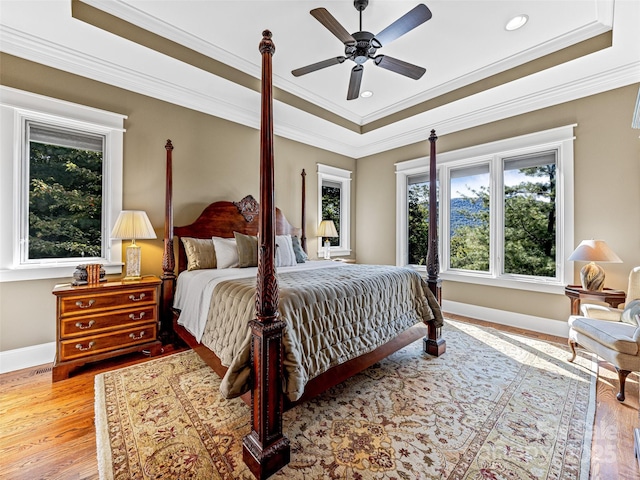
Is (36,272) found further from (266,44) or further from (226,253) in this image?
(266,44)

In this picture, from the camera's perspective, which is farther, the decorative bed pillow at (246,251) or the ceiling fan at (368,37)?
the decorative bed pillow at (246,251)

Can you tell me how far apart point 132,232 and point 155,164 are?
0.99 metres

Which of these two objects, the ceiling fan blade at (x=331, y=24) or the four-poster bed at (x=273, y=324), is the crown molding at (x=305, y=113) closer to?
the four-poster bed at (x=273, y=324)

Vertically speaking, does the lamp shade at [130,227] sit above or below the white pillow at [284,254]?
above

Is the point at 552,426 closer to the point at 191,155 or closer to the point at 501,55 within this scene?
the point at 501,55

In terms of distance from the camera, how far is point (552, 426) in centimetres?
183

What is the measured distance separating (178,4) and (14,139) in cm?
188

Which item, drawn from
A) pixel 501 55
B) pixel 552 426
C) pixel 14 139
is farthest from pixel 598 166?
pixel 14 139

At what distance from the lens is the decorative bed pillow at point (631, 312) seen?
95.8 inches

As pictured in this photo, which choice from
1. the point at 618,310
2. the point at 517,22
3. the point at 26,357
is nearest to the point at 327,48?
the point at 517,22

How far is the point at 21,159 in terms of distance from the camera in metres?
2.58

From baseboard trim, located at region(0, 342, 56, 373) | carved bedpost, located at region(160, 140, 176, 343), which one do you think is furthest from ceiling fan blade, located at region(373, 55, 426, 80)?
baseboard trim, located at region(0, 342, 56, 373)

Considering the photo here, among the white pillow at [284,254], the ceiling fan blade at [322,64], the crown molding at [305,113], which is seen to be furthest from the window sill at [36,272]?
the ceiling fan blade at [322,64]

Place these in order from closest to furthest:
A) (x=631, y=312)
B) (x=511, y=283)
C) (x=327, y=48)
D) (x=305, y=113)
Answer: (x=631, y=312) < (x=327, y=48) < (x=511, y=283) < (x=305, y=113)
